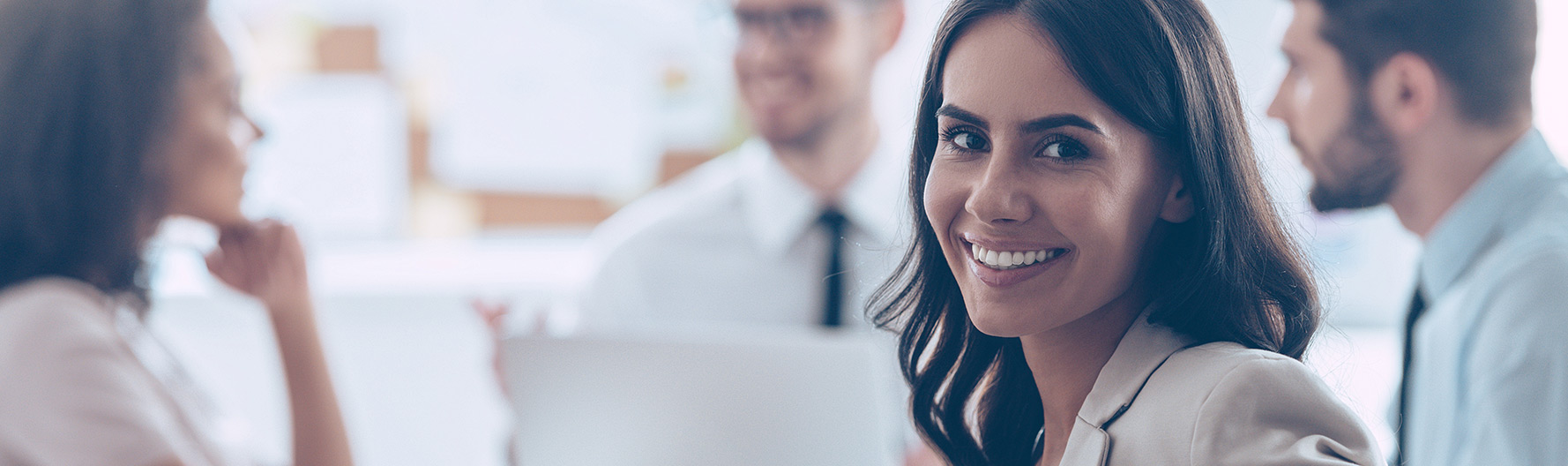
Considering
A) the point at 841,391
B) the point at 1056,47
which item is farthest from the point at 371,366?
the point at 1056,47

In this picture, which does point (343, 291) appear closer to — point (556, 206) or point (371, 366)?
point (371, 366)

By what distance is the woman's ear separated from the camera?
0.70 metres

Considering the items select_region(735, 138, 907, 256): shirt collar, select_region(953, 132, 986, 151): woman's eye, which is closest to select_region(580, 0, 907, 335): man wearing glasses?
select_region(735, 138, 907, 256): shirt collar

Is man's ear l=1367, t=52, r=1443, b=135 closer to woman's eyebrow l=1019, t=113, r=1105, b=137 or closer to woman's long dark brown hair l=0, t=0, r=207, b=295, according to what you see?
woman's eyebrow l=1019, t=113, r=1105, b=137

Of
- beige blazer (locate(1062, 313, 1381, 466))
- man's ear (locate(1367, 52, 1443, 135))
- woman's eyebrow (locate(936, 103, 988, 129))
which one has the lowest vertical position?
beige blazer (locate(1062, 313, 1381, 466))

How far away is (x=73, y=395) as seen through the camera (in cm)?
108

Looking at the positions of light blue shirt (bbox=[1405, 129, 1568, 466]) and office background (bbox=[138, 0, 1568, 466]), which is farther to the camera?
office background (bbox=[138, 0, 1568, 466])

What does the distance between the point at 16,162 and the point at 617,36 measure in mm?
1700

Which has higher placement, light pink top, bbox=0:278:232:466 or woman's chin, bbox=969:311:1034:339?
woman's chin, bbox=969:311:1034:339

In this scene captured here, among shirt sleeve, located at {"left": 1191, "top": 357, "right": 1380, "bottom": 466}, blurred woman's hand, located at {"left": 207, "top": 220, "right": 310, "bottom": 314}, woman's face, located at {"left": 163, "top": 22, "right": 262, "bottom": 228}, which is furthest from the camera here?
blurred woman's hand, located at {"left": 207, "top": 220, "right": 310, "bottom": 314}

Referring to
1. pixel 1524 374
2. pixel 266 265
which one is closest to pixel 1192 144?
pixel 1524 374

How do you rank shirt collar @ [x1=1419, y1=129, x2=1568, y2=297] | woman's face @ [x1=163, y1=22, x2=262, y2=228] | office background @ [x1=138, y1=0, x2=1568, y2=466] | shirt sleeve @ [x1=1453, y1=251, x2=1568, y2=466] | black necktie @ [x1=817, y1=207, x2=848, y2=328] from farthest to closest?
office background @ [x1=138, y1=0, x2=1568, y2=466]
black necktie @ [x1=817, y1=207, x2=848, y2=328]
woman's face @ [x1=163, y1=22, x2=262, y2=228]
shirt collar @ [x1=1419, y1=129, x2=1568, y2=297]
shirt sleeve @ [x1=1453, y1=251, x2=1568, y2=466]

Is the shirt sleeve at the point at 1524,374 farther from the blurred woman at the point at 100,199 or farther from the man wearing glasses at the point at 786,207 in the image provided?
the blurred woman at the point at 100,199

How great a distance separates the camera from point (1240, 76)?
2.48 ft
